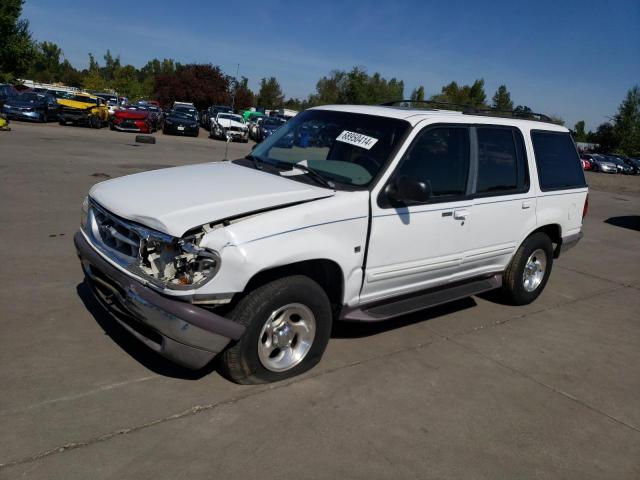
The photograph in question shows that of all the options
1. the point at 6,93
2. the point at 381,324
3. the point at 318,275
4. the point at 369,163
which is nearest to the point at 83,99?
the point at 6,93

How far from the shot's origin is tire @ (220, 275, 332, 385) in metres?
3.39

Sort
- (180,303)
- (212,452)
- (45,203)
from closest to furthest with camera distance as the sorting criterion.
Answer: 1. (212,452)
2. (180,303)
3. (45,203)

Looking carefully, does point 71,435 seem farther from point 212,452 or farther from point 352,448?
point 352,448

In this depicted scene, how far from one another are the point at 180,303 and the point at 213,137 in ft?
97.8

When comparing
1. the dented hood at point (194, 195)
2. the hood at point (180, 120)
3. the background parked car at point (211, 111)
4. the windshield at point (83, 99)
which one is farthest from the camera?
the background parked car at point (211, 111)

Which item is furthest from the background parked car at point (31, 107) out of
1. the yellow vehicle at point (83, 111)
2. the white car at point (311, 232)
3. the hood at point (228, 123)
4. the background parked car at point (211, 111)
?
the white car at point (311, 232)

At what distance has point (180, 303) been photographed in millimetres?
3160

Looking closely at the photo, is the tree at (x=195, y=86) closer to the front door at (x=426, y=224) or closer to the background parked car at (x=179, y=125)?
the background parked car at (x=179, y=125)

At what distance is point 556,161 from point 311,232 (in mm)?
3506

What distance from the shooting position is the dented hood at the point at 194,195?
330 centimetres

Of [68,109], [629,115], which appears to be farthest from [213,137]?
[629,115]

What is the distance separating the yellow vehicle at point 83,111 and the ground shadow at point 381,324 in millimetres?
25450

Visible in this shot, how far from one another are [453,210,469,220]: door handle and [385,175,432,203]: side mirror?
0.61m

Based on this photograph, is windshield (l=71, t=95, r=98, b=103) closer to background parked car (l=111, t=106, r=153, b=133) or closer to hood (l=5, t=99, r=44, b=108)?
background parked car (l=111, t=106, r=153, b=133)
